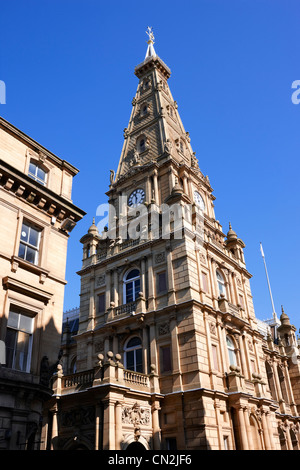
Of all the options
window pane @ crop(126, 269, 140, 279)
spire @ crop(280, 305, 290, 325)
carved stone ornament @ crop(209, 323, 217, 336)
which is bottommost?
carved stone ornament @ crop(209, 323, 217, 336)

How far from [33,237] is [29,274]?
1.97 meters

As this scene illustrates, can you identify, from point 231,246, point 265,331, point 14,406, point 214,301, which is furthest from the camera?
point 265,331

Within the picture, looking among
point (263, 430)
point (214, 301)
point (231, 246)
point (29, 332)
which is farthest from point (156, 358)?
point (231, 246)

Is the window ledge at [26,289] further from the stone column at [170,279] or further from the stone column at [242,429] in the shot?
the stone column at [242,429]

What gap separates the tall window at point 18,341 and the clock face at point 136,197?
74.3 feet

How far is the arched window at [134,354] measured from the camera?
96.7ft

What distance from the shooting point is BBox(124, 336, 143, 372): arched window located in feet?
96.7

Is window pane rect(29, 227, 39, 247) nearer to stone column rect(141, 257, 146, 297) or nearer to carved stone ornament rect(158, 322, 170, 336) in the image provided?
carved stone ornament rect(158, 322, 170, 336)

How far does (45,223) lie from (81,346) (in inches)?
675

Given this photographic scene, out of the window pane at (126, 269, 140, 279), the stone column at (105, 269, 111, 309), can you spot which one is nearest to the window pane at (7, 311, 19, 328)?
the stone column at (105, 269, 111, 309)

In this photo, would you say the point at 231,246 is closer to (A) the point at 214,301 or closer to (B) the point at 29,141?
(A) the point at 214,301

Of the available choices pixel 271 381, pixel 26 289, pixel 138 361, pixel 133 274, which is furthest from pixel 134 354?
pixel 271 381

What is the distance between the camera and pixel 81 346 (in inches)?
1310

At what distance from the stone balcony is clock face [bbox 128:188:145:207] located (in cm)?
1643
